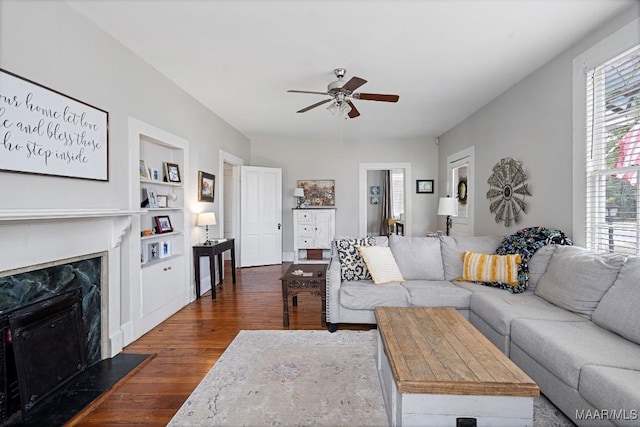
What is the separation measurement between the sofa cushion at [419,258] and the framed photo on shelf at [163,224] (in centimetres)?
272

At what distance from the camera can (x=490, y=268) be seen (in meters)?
3.04

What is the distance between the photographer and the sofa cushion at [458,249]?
335 cm

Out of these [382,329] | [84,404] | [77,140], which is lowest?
[84,404]

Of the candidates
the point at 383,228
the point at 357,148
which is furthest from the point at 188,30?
the point at 383,228

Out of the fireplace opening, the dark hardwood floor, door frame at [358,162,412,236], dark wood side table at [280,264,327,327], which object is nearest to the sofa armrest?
dark wood side table at [280,264,327,327]

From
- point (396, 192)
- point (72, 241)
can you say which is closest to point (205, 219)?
point (72, 241)

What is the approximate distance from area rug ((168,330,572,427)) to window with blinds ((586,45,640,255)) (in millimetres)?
1508

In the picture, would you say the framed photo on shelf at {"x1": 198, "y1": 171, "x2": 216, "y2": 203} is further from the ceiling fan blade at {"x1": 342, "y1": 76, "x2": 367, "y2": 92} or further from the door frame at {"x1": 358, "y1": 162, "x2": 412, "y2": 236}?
the door frame at {"x1": 358, "y1": 162, "x2": 412, "y2": 236}

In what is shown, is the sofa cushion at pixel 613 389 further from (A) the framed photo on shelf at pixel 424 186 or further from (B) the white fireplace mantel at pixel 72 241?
(A) the framed photo on shelf at pixel 424 186

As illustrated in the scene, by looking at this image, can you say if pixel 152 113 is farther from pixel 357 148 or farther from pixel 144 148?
pixel 357 148

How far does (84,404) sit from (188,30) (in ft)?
9.21

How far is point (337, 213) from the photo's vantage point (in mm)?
6906

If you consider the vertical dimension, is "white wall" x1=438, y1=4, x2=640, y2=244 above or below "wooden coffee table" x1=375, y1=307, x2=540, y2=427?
above

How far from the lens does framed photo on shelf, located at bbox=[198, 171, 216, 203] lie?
14.1 ft
